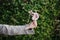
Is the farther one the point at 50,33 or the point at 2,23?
the point at 50,33

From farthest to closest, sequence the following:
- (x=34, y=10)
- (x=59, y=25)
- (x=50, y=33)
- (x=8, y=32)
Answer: (x=59, y=25)
(x=50, y=33)
(x=34, y=10)
(x=8, y=32)

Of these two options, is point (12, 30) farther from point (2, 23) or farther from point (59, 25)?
point (59, 25)

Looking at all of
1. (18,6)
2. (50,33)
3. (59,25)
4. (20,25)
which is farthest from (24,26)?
(59,25)

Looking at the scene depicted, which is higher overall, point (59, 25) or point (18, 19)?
point (18, 19)

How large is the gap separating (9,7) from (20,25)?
0.29 metres

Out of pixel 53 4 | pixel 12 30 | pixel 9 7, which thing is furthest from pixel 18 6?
pixel 53 4

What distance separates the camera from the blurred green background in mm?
3381

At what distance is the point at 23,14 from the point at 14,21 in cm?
16

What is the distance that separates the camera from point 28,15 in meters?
3.41

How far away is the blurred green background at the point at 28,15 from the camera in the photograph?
338cm

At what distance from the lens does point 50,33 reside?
377cm

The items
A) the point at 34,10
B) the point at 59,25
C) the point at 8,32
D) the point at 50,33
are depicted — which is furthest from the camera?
the point at 59,25

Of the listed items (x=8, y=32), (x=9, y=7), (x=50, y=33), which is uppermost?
(x=9, y=7)

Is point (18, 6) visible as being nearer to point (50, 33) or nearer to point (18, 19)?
point (18, 19)
